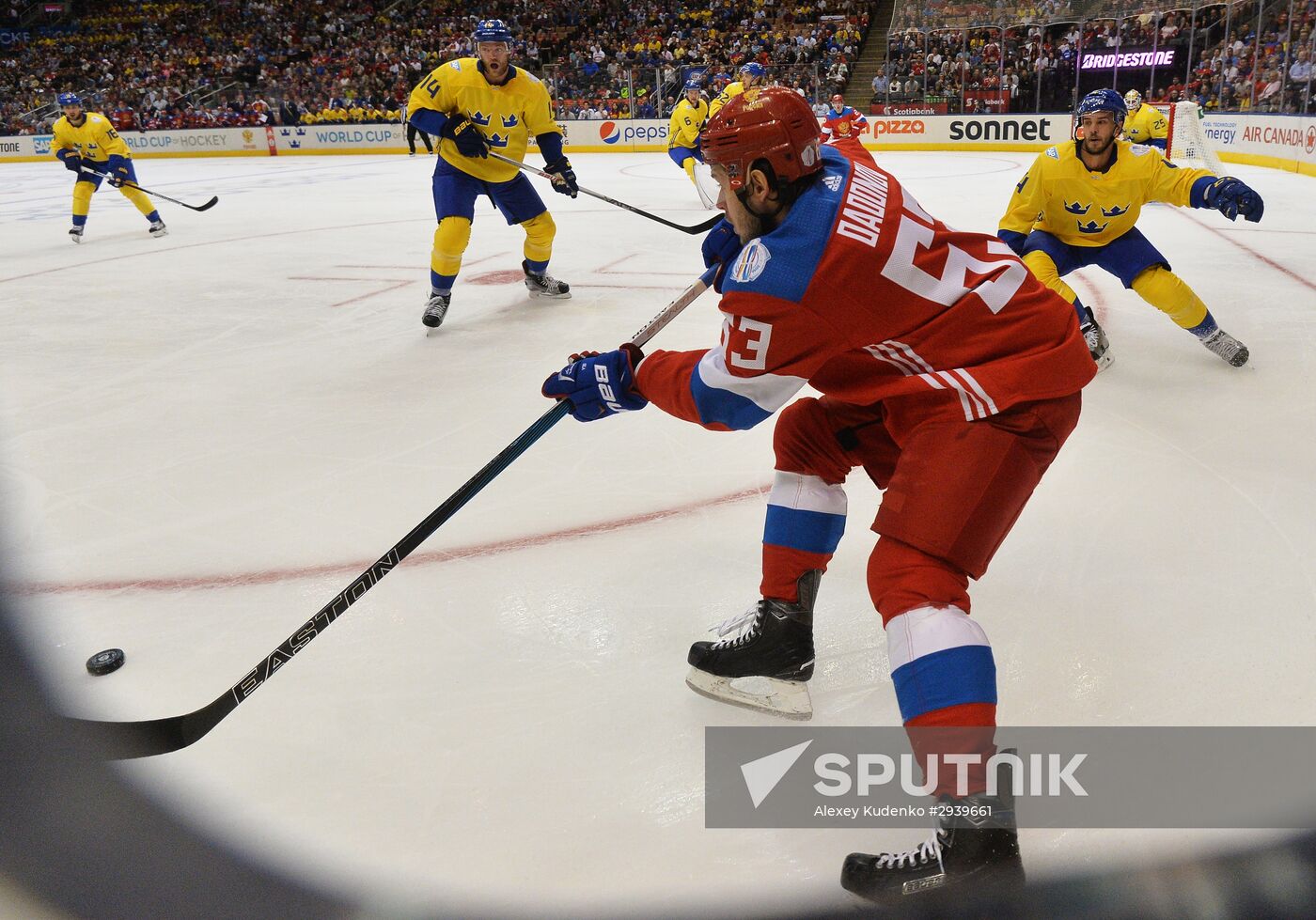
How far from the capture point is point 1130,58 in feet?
42.3

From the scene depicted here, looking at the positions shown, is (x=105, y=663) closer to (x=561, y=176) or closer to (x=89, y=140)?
(x=561, y=176)

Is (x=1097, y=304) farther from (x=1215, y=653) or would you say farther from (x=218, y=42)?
(x=218, y=42)

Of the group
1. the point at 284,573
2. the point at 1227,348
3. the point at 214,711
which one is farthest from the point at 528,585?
the point at 1227,348

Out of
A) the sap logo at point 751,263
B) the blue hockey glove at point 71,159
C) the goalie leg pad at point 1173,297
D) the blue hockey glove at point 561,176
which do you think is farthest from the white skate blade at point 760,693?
the blue hockey glove at point 71,159

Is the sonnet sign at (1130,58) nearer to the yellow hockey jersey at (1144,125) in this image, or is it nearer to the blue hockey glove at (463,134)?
the yellow hockey jersey at (1144,125)

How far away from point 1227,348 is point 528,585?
288cm

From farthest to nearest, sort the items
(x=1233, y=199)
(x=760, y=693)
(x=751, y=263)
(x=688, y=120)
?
(x=688, y=120), (x=1233, y=199), (x=760, y=693), (x=751, y=263)

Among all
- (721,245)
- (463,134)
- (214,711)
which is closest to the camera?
(214,711)

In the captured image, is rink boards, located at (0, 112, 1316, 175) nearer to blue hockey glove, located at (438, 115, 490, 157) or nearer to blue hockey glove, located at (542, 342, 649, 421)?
blue hockey glove, located at (438, 115, 490, 157)

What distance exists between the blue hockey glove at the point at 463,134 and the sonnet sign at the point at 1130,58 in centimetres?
1148

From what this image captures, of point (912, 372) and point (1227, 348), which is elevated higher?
point (912, 372)

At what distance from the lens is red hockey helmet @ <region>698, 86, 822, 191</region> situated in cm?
137

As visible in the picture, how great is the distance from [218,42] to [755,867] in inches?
1050

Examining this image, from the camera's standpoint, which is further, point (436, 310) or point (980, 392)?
point (436, 310)
